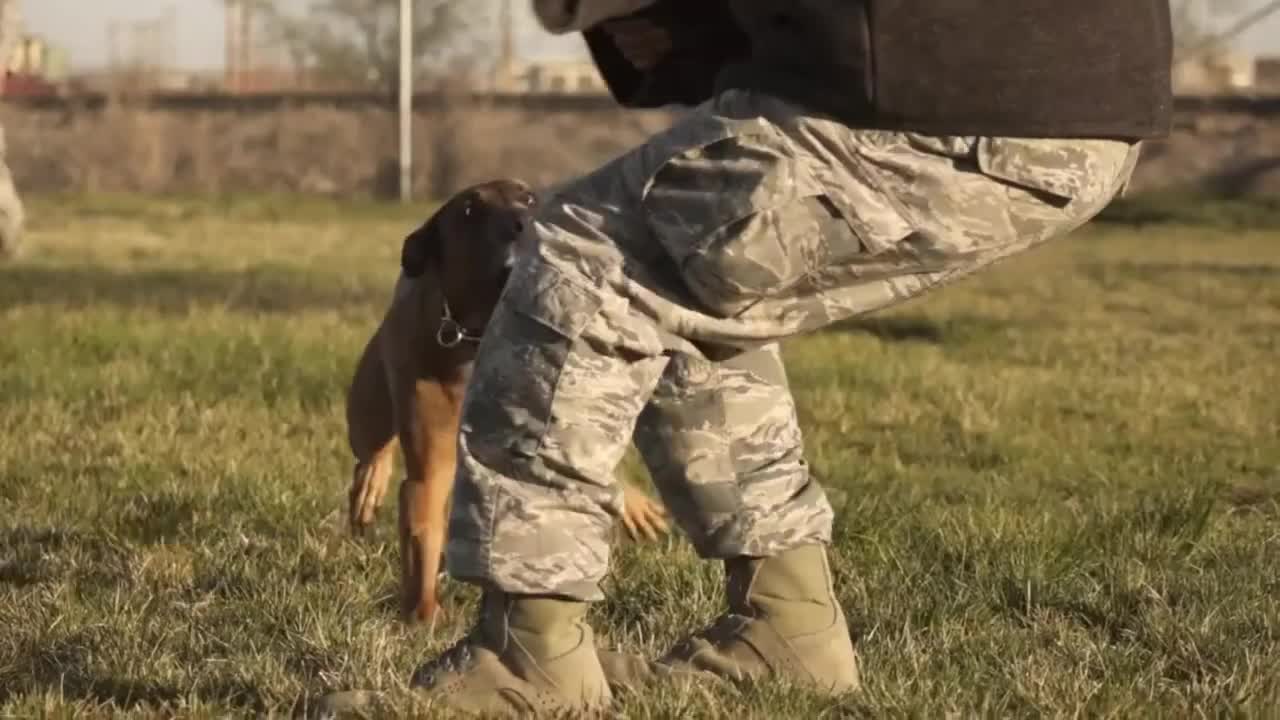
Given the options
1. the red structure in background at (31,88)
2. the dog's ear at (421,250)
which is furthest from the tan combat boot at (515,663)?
the red structure in background at (31,88)

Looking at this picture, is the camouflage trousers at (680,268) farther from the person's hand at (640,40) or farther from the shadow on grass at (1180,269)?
the shadow on grass at (1180,269)

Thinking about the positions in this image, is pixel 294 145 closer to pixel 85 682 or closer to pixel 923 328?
pixel 923 328

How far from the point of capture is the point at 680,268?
2.69m

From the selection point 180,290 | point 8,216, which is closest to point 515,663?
point 180,290

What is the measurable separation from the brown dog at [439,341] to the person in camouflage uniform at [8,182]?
949 centimetres

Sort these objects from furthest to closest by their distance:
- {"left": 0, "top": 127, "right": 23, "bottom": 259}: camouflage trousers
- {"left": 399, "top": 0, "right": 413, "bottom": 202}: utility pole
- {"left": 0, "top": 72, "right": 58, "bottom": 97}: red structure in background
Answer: {"left": 0, "top": 72, "right": 58, "bottom": 97}: red structure in background < {"left": 399, "top": 0, "right": 413, "bottom": 202}: utility pole < {"left": 0, "top": 127, "right": 23, "bottom": 259}: camouflage trousers

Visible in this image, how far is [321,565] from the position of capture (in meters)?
4.46

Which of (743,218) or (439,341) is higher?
(743,218)

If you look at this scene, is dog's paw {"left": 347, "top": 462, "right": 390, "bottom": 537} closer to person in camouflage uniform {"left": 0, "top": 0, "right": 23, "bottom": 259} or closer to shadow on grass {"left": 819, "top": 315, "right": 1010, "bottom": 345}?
shadow on grass {"left": 819, "top": 315, "right": 1010, "bottom": 345}

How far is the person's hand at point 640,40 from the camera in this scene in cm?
290

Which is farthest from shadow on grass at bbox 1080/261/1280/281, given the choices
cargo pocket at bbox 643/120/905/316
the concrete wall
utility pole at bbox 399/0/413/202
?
utility pole at bbox 399/0/413/202

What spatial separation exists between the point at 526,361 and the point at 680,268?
250 millimetres

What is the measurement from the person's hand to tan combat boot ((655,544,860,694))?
791mm

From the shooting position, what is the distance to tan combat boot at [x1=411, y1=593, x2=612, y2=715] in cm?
281
